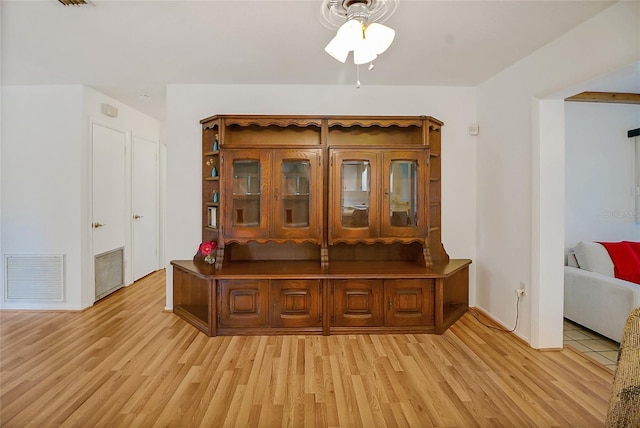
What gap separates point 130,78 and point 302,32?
2.02 metres

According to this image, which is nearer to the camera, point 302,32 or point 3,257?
point 302,32

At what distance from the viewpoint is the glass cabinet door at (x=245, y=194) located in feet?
10.2

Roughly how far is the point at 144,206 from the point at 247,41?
11.1ft

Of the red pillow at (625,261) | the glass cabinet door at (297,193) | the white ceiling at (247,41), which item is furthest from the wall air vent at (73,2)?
the red pillow at (625,261)

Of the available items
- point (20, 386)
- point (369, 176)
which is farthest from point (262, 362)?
point (369, 176)

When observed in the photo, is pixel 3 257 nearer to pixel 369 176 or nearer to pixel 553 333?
pixel 369 176

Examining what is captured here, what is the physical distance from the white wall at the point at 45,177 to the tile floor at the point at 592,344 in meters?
4.91

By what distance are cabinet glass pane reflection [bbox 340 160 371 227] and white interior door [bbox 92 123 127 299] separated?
291 centimetres

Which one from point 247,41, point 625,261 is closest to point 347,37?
point 247,41

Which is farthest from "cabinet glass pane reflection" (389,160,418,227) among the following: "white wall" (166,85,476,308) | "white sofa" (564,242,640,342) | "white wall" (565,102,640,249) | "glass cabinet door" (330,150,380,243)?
"white wall" (565,102,640,249)

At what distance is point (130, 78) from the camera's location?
3305 mm

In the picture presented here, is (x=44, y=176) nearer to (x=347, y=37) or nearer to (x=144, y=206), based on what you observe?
(x=144, y=206)

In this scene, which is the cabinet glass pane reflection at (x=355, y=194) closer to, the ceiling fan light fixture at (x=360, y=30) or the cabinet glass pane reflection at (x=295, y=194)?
the cabinet glass pane reflection at (x=295, y=194)

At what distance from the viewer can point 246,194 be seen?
10.5 feet
